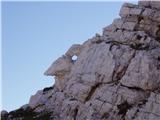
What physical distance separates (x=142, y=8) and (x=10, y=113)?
2873 cm

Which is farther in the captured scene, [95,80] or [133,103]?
[95,80]

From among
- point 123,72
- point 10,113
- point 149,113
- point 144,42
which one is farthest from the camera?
point 10,113

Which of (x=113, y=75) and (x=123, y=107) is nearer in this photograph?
(x=123, y=107)

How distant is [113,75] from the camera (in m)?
72.7

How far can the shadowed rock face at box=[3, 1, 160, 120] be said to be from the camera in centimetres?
6781

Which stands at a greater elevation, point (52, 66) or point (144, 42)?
point (144, 42)

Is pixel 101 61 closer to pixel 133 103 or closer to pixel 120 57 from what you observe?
pixel 120 57

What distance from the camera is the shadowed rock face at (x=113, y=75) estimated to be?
6781 centimetres

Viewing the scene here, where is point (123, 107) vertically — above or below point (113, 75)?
below

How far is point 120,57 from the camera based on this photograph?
74375 millimetres

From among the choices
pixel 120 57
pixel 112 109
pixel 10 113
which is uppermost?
pixel 120 57

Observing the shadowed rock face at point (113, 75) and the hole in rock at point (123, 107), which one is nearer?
the hole in rock at point (123, 107)

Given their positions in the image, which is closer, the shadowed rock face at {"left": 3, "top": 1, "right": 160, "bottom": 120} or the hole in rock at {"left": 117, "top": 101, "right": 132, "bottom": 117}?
the hole in rock at {"left": 117, "top": 101, "right": 132, "bottom": 117}

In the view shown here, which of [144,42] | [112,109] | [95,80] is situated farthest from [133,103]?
[144,42]
